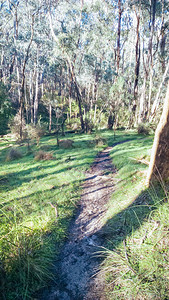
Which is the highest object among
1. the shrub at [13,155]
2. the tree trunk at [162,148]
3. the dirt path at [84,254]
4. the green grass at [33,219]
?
the tree trunk at [162,148]

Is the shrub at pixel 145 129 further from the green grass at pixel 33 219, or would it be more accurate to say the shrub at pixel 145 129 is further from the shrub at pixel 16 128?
the shrub at pixel 16 128

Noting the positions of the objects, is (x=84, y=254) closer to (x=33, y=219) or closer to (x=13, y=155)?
(x=33, y=219)

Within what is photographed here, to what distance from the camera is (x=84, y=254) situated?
2719mm

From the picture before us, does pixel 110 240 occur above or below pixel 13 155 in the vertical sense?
below

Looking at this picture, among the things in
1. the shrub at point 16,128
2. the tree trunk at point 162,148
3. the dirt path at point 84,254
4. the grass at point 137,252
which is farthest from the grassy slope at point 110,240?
the shrub at point 16,128

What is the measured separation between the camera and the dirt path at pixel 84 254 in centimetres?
212

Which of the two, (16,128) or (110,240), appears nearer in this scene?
(110,240)

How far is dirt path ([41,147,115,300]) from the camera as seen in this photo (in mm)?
2123

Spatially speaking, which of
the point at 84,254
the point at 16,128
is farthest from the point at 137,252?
the point at 16,128

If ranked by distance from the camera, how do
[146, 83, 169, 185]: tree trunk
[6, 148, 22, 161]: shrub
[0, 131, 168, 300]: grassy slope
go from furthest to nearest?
1. [6, 148, 22, 161]: shrub
2. [146, 83, 169, 185]: tree trunk
3. [0, 131, 168, 300]: grassy slope

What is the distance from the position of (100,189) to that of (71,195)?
897 millimetres

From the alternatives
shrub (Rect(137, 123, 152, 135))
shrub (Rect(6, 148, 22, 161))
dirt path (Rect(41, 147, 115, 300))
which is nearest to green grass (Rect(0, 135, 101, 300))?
dirt path (Rect(41, 147, 115, 300))

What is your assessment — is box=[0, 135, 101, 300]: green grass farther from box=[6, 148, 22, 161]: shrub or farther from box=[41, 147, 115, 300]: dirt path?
box=[6, 148, 22, 161]: shrub

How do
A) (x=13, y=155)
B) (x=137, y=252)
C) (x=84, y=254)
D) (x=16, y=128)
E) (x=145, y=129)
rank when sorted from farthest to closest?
(x=16, y=128) → (x=145, y=129) → (x=13, y=155) → (x=84, y=254) → (x=137, y=252)
